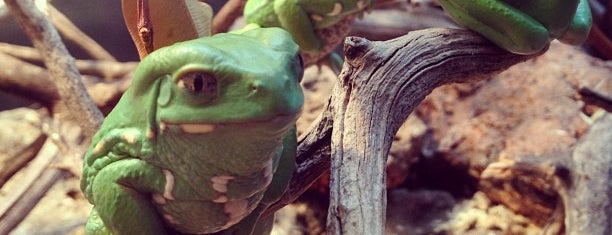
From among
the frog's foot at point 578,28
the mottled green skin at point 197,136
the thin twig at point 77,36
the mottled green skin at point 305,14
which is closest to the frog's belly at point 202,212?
the mottled green skin at point 197,136

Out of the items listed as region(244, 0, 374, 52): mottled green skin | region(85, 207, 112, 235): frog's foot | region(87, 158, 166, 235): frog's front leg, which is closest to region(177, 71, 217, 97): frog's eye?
region(87, 158, 166, 235): frog's front leg

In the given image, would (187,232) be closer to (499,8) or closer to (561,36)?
(499,8)

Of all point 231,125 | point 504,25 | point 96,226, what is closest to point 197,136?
point 231,125

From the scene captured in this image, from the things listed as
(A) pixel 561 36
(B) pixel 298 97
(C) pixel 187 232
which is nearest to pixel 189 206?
(C) pixel 187 232

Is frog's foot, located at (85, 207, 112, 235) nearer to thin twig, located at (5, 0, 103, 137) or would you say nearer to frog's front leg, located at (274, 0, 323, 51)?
thin twig, located at (5, 0, 103, 137)

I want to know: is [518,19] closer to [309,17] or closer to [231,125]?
[231,125]

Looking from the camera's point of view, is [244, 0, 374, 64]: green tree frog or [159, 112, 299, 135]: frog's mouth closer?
[159, 112, 299, 135]: frog's mouth
